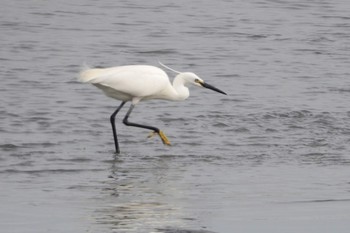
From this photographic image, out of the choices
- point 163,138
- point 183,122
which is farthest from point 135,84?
point 183,122

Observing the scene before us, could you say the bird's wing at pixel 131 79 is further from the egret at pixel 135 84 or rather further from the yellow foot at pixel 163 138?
the yellow foot at pixel 163 138

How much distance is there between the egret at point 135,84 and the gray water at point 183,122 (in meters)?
0.43

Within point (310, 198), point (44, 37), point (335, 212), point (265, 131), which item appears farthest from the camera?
point (44, 37)

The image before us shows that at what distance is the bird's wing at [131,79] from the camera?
39.1 ft

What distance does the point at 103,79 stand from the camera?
1192cm

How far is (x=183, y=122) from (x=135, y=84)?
55.3 inches

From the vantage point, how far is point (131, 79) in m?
12.1

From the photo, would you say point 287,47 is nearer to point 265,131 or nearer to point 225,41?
point 225,41

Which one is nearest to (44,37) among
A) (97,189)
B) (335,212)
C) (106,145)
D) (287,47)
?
(287,47)

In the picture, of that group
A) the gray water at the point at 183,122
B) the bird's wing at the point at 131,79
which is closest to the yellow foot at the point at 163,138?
the gray water at the point at 183,122

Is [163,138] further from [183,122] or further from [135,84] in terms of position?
[183,122]

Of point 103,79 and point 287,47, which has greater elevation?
point 103,79

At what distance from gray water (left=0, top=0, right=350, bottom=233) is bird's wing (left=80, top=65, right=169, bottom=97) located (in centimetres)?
59

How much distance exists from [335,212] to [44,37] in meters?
10.9
